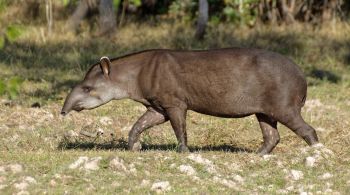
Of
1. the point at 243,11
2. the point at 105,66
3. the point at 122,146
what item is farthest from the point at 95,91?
the point at 243,11

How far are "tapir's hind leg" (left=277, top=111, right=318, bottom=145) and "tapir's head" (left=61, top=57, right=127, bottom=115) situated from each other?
6.25ft

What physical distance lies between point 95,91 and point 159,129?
6.72ft

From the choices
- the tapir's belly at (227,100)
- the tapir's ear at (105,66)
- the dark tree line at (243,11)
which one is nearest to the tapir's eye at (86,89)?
the tapir's ear at (105,66)

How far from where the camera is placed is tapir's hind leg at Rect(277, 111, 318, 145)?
391 inches

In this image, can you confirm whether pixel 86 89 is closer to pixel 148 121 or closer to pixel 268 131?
pixel 148 121

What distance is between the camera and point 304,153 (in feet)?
30.9

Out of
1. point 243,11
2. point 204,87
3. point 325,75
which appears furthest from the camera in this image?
point 243,11

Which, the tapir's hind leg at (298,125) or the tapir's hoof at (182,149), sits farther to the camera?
the tapir's hoof at (182,149)

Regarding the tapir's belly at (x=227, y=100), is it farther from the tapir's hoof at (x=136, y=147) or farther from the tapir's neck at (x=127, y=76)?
the tapir's hoof at (x=136, y=147)

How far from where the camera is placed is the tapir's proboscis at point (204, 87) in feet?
32.5

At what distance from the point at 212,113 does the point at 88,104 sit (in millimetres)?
1511

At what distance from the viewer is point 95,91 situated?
34.6ft

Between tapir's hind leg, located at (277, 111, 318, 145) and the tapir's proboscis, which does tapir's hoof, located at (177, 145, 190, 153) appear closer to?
the tapir's proboscis

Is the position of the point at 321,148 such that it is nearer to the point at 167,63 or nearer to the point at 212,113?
the point at 212,113
